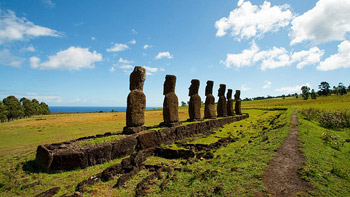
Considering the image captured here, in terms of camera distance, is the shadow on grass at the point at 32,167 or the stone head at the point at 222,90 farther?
the stone head at the point at 222,90

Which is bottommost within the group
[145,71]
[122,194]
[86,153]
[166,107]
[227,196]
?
[122,194]

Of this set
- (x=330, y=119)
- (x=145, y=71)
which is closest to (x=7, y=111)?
(x=145, y=71)

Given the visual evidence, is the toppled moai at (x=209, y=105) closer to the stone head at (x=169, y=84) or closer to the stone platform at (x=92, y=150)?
the stone head at (x=169, y=84)

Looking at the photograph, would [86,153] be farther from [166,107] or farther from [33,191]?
[166,107]

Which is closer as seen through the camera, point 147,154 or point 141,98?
point 147,154

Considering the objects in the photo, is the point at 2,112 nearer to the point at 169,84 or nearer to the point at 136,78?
the point at 136,78

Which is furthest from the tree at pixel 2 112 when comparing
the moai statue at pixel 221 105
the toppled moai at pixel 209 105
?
the moai statue at pixel 221 105

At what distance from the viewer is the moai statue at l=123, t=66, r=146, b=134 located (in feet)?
28.3

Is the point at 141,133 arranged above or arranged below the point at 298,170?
above

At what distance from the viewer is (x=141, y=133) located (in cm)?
840

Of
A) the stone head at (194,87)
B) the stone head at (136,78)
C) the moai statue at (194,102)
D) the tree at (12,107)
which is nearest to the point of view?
the stone head at (136,78)

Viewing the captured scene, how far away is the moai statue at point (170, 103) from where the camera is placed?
1070cm

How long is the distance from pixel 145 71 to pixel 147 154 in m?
4.52

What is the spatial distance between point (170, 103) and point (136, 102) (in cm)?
267
